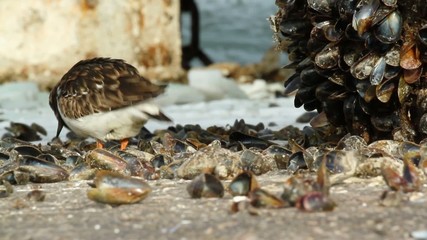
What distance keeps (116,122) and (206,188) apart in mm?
2002

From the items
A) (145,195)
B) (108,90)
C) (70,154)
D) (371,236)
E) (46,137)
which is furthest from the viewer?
(46,137)

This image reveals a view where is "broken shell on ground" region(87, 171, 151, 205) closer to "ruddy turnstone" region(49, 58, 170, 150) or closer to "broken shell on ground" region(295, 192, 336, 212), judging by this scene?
"broken shell on ground" region(295, 192, 336, 212)

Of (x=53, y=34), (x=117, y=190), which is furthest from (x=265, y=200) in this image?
(x=53, y=34)

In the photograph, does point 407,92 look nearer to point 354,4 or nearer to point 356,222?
point 354,4

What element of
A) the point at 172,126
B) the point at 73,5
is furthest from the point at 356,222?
the point at 73,5

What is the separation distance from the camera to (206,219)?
266 centimetres

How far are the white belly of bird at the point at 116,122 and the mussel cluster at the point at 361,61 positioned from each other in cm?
87

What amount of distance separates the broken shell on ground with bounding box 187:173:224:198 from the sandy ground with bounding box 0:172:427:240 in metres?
0.03

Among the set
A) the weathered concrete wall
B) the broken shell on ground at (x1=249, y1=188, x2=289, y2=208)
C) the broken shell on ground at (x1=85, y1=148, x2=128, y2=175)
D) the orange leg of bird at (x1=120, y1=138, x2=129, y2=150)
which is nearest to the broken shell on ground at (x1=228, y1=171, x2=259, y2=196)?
the broken shell on ground at (x1=249, y1=188, x2=289, y2=208)

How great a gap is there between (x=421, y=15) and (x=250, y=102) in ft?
14.4

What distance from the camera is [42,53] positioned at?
8.60m

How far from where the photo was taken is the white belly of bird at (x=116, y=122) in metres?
4.89

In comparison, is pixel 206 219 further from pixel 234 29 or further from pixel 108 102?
pixel 234 29

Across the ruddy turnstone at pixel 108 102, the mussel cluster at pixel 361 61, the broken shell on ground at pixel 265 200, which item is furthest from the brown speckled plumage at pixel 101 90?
the broken shell on ground at pixel 265 200
